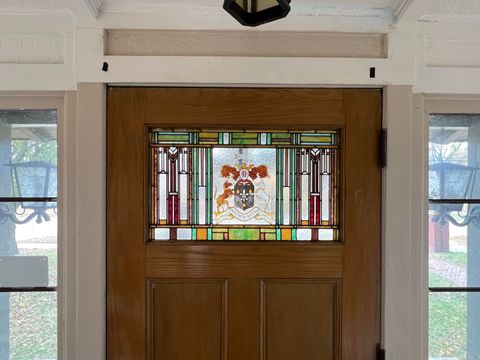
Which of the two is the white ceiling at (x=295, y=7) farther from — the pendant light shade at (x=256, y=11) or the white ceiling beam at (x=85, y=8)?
the pendant light shade at (x=256, y=11)

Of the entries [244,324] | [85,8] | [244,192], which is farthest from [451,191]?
[85,8]

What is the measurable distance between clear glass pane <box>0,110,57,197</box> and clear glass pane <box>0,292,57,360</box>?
362mm

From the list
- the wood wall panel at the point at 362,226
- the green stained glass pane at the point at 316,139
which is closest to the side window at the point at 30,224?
the green stained glass pane at the point at 316,139

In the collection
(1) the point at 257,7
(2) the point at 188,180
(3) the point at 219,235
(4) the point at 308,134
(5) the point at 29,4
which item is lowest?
(3) the point at 219,235

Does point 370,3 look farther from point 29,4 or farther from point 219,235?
point 29,4

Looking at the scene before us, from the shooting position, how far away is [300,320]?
1226mm

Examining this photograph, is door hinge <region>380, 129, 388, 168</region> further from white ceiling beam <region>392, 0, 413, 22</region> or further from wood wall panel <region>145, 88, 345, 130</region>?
white ceiling beam <region>392, 0, 413, 22</region>

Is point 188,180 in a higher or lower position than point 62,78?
lower

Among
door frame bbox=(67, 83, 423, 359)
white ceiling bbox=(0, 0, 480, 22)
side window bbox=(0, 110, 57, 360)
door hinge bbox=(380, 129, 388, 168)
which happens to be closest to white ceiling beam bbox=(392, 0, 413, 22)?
white ceiling bbox=(0, 0, 480, 22)

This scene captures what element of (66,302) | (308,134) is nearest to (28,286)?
(66,302)

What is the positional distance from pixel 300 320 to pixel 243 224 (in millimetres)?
375

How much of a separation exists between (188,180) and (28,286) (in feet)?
2.18

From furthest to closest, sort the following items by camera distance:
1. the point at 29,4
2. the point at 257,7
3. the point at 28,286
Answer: the point at 28,286
the point at 29,4
the point at 257,7

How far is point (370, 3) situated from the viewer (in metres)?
1.15
